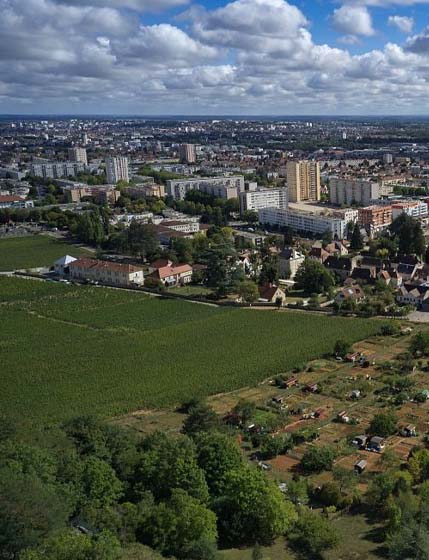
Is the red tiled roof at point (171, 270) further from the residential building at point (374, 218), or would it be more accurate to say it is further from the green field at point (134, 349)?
the residential building at point (374, 218)

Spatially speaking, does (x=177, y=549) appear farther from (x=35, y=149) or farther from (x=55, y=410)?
(x=35, y=149)

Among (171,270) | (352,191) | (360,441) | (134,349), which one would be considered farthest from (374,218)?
(360,441)

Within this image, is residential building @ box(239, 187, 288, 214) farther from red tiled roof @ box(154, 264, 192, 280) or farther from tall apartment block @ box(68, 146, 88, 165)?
tall apartment block @ box(68, 146, 88, 165)

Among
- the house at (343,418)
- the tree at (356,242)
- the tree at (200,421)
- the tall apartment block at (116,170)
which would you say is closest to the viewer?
the tree at (200,421)

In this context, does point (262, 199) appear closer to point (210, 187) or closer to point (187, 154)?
point (210, 187)

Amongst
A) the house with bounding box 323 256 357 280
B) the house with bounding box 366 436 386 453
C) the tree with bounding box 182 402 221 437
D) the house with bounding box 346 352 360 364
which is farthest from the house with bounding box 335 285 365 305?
the tree with bounding box 182 402 221 437

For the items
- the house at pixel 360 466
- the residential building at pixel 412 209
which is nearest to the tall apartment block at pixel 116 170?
the residential building at pixel 412 209

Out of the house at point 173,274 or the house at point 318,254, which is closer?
the house at point 173,274
